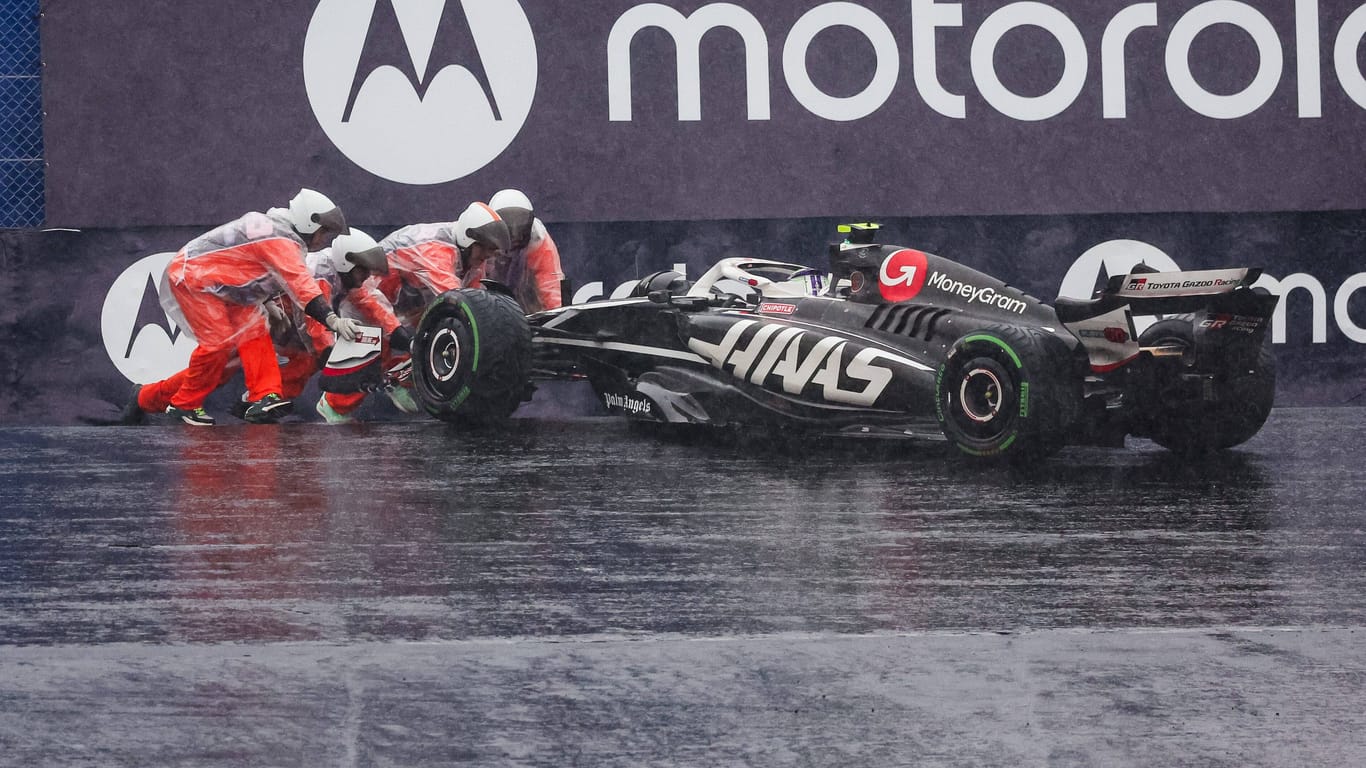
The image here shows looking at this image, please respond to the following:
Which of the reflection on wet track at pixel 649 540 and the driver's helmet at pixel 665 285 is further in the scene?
the driver's helmet at pixel 665 285

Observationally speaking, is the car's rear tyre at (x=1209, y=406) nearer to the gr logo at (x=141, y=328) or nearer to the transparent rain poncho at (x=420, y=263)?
the transparent rain poncho at (x=420, y=263)

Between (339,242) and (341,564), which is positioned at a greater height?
(339,242)

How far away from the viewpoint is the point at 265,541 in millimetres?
6078

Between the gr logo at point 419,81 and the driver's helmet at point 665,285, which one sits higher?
the gr logo at point 419,81

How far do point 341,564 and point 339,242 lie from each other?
18.9 feet

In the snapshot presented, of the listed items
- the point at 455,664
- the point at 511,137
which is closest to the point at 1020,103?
the point at 511,137

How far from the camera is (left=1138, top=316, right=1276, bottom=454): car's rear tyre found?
7.84 m

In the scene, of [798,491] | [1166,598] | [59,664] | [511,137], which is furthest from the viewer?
[511,137]

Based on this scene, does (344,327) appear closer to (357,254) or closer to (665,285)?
(357,254)

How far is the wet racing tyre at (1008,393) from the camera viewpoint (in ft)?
24.4

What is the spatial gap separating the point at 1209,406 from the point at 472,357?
3.91 meters

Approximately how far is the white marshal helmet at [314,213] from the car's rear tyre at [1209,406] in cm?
529

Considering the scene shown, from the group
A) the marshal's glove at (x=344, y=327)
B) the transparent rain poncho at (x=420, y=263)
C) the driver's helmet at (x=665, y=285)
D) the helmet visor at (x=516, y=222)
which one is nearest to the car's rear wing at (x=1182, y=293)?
the driver's helmet at (x=665, y=285)

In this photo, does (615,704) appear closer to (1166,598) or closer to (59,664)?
(59,664)
